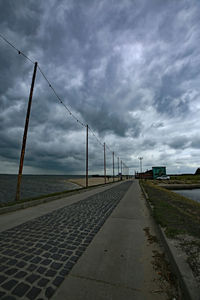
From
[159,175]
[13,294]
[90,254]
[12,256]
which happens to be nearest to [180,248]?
[90,254]

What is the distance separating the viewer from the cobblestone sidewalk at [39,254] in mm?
2270

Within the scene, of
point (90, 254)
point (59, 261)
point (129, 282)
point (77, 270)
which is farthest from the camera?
point (90, 254)

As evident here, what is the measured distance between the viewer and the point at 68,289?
2.24 m

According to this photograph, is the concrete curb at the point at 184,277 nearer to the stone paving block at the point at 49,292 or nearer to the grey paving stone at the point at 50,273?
the stone paving block at the point at 49,292

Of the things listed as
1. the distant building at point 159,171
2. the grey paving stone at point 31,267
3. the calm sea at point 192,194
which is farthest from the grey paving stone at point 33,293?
the distant building at point 159,171

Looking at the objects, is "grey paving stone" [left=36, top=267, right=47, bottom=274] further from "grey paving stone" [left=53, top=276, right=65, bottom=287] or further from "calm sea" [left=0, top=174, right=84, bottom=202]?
"calm sea" [left=0, top=174, right=84, bottom=202]

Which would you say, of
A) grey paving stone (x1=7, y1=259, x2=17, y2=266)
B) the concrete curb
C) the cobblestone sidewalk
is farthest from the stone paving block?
the concrete curb

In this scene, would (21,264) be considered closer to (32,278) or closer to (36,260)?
(36,260)

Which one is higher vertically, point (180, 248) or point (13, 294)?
point (180, 248)

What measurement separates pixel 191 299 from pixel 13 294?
8.12 ft

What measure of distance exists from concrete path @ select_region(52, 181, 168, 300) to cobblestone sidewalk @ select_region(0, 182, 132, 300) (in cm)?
24

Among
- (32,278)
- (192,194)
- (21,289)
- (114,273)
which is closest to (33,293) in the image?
(21,289)

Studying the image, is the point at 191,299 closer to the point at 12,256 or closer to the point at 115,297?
the point at 115,297

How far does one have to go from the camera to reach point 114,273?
8.73 feet
